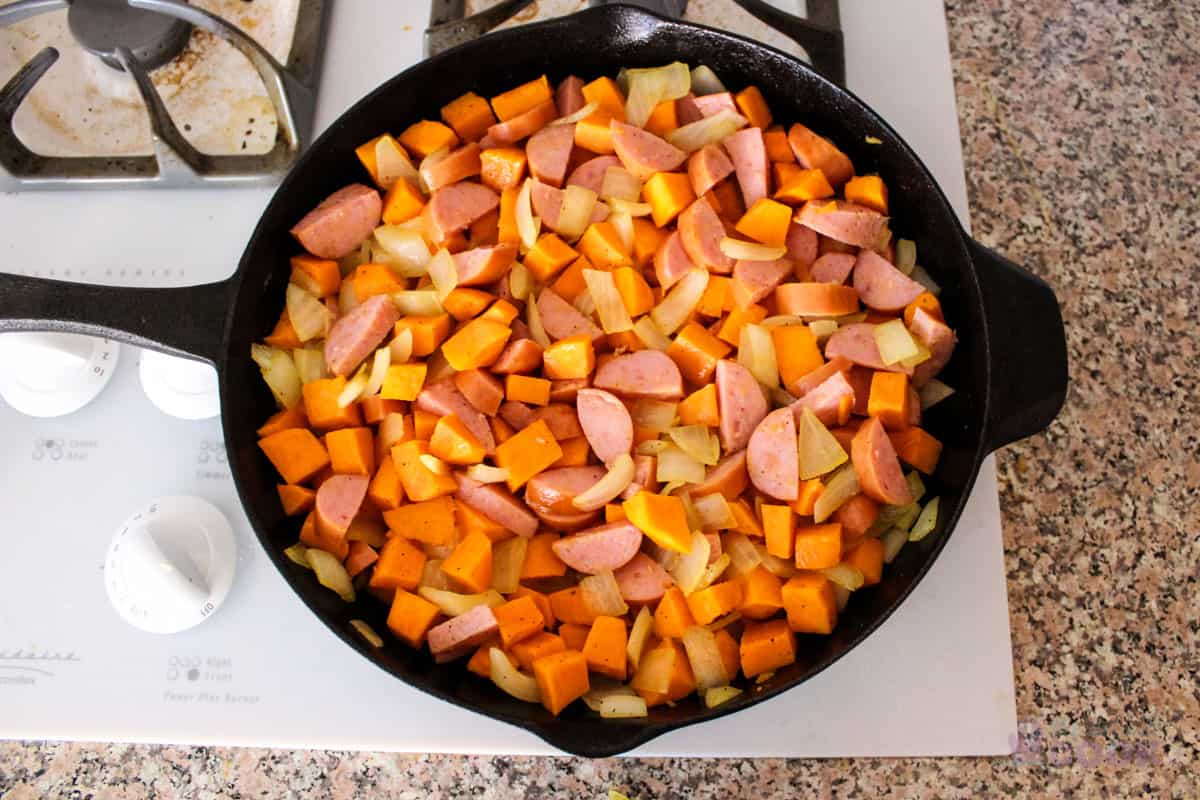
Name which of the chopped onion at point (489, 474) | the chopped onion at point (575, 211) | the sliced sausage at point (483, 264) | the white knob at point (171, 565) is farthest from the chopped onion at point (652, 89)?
the white knob at point (171, 565)

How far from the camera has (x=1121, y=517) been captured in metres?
1.13

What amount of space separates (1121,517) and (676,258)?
2.00ft

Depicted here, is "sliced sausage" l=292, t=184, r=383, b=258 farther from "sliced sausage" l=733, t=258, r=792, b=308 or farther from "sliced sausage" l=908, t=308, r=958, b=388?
"sliced sausage" l=908, t=308, r=958, b=388

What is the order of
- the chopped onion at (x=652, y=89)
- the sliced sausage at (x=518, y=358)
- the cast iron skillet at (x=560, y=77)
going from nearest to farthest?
the cast iron skillet at (x=560, y=77)
the sliced sausage at (x=518, y=358)
the chopped onion at (x=652, y=89)

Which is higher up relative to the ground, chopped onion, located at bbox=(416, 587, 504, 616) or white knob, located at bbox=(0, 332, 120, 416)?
white knob, located at bbox=(0, 332, 120, 416)

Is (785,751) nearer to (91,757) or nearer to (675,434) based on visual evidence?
(675,434)

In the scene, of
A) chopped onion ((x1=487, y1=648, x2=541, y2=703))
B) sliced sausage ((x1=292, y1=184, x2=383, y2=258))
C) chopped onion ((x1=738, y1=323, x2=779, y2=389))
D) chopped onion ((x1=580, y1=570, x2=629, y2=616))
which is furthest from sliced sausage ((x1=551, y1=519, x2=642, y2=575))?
sliced sausage ((x1=292, y1=184, x2=383, y2=258))

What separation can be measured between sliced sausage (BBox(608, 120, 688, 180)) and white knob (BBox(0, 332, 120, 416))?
642 millimetres

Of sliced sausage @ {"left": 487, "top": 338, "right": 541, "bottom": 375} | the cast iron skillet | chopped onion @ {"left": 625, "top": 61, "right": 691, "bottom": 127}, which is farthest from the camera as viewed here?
chopped onion @ {"left": 625, "top": 61, "right": 691, "bottom": 127}

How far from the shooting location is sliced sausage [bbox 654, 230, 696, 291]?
42.2 inches

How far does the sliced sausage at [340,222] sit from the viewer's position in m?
1.09

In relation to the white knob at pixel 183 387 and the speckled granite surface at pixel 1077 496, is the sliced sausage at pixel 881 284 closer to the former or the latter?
the speckled granite surface at pixel 1077 496

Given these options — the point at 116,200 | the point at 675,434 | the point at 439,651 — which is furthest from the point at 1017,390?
the point at 116,200

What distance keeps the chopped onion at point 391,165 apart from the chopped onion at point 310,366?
0.74 ft
